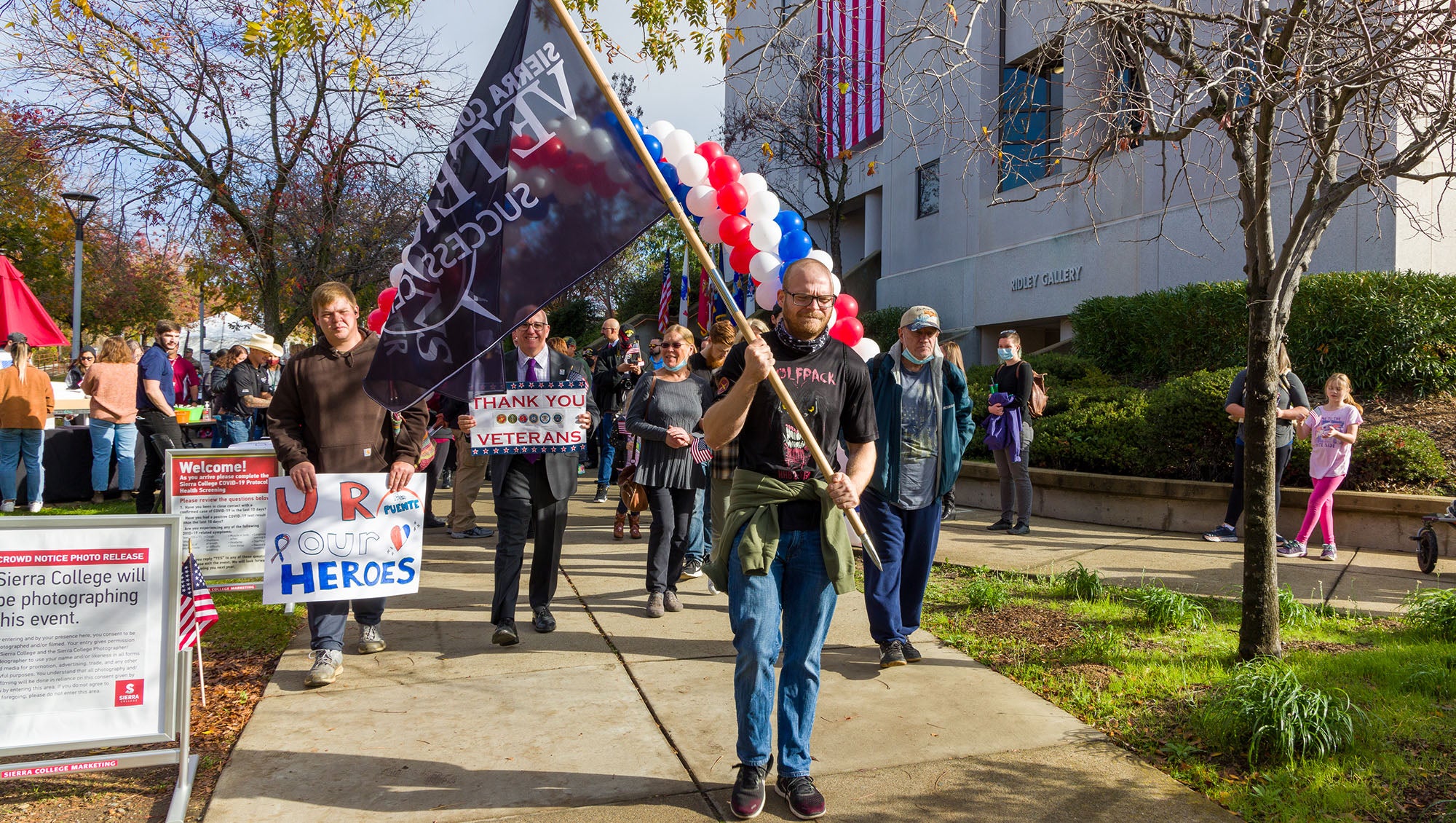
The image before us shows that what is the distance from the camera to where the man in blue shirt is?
9805 millimetres

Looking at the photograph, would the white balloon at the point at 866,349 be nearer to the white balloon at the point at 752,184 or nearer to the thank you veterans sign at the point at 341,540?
the white balloon at the point at 752,184

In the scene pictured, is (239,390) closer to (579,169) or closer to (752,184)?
(752,184)

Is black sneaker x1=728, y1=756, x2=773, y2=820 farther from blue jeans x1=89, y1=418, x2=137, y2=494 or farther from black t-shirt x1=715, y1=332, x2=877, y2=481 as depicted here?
blue jeans x1=89, y1=418, x2=137, y2=494

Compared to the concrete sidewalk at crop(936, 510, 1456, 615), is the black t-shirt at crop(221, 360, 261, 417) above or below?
above

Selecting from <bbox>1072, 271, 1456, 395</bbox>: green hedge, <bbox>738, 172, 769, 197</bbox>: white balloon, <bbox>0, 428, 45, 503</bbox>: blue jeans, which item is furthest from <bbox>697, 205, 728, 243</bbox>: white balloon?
<bbox>0, 428, 45, 503</bbox>: blue jeans

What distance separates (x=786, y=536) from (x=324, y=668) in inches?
106

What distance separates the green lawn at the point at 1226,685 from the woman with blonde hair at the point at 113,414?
9.28 meters

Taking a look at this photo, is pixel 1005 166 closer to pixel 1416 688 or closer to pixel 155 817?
pixel 1416 688

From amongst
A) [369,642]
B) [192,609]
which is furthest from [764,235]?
[192,609]

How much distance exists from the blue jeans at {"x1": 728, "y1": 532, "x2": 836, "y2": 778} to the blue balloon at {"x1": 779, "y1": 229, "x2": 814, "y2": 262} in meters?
3.25

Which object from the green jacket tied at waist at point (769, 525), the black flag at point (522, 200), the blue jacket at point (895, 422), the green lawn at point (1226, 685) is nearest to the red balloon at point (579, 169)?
the black flag at point (522, 200)

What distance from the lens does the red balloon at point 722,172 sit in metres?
6.02

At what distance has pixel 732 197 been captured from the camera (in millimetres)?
6070

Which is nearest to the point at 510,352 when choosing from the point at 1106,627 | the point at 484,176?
the point at 484,176
